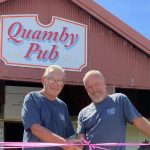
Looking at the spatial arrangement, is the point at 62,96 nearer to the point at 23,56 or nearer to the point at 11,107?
the point at 11,107

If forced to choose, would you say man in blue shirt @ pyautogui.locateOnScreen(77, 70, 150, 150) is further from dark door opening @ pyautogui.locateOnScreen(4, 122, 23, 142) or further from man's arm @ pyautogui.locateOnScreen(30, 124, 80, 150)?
dark door opening @ pyautogui.locateOnScreen(4, 122, 23, 142)

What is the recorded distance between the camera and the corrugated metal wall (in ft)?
27.0

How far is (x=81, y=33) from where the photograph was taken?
8.71 meters

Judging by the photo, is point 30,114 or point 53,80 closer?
point 30,114

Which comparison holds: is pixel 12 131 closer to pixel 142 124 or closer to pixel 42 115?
pixel 42 115

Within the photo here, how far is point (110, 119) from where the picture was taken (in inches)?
169

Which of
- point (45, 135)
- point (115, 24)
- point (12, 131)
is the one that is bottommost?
point (12, 131)

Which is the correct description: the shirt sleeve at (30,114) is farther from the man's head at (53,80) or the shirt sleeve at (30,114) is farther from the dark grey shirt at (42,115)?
the man's head at (53,80)

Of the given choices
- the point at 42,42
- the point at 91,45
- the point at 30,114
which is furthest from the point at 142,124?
the point at 91,45

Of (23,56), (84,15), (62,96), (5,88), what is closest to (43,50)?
(23,56)

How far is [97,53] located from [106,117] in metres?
4.67

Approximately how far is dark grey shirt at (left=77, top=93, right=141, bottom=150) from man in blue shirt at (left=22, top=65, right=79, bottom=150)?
0.78 feet

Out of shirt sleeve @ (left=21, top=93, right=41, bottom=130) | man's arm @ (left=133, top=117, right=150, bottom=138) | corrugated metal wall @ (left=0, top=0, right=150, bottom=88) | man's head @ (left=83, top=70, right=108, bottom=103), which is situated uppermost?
corrugated metal wall @ (left=0, top=0, right=150, bottom=88)

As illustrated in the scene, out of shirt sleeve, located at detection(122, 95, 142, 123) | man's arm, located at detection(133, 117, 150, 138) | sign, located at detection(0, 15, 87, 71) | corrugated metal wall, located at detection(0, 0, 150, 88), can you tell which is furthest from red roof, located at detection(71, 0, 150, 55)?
man's arm, located at detection(133, 117, 150, 138)
